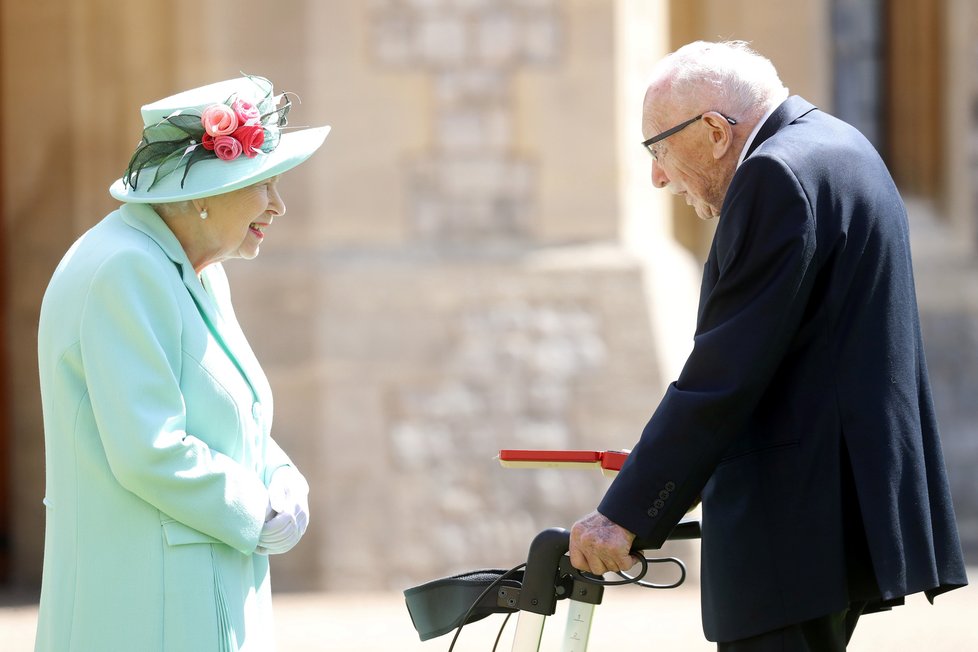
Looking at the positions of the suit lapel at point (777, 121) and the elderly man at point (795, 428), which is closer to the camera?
the elderly man at point (795, 428)

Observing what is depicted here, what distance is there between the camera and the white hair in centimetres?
294

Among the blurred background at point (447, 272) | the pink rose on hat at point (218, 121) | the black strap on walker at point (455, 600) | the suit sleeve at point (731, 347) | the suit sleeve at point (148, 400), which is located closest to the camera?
the suit sleeve at point (148, 400)

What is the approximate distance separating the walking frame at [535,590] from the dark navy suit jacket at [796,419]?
132 mm

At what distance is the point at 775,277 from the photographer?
8.87ft

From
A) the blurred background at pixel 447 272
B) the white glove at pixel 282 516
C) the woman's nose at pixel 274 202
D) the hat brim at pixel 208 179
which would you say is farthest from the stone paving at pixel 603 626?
the hat brim at pixel 208 179

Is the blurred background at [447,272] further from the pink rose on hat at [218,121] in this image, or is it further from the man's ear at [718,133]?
the pink rose on hat at [218,121]

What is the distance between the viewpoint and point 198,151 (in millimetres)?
2832

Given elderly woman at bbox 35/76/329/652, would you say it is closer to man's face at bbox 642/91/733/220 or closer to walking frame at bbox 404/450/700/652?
walking frame at bbox 404/450/700/652

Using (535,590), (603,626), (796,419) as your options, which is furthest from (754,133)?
(603,626)

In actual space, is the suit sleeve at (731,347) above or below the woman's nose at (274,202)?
below

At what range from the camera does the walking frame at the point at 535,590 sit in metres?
2.82

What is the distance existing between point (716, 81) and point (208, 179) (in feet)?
3.37

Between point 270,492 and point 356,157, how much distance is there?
13.7 ft

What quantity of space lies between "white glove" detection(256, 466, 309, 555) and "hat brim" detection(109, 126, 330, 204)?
1.95 ft
